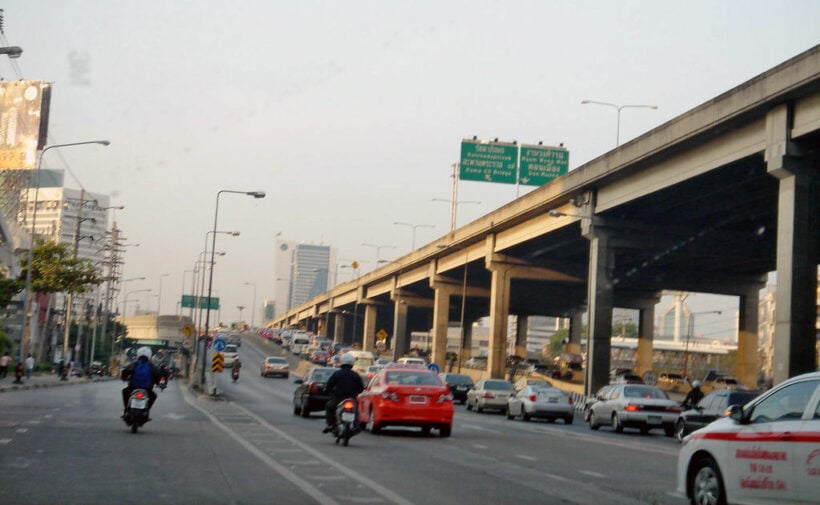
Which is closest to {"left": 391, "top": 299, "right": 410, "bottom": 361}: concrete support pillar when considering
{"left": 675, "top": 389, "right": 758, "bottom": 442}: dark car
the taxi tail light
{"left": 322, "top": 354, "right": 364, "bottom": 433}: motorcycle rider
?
{"left": 675, "top": 389, "right": 758, "bottom": 442}: dark car

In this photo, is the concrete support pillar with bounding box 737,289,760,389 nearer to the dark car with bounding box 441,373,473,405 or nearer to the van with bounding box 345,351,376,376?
the dark car with bounding box 441,373,473,405

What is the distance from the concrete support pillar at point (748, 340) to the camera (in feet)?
229

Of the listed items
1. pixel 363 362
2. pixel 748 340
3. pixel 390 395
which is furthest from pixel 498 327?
pixel 390 395

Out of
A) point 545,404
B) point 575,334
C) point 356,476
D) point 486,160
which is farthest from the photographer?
point 575,334

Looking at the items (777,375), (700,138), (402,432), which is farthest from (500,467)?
(700,138)

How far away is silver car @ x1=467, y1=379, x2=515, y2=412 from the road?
18.4 m

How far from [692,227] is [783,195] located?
1938cm

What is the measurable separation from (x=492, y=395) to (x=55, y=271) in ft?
125

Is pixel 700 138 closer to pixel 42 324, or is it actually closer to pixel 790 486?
pixel 790 486

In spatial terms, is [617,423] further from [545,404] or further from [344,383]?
[344,383]

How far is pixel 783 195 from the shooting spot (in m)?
34.3

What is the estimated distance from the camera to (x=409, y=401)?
77.3 feet

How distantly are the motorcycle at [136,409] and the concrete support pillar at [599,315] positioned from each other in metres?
35.8

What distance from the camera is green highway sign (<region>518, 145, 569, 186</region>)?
54.5 meters
